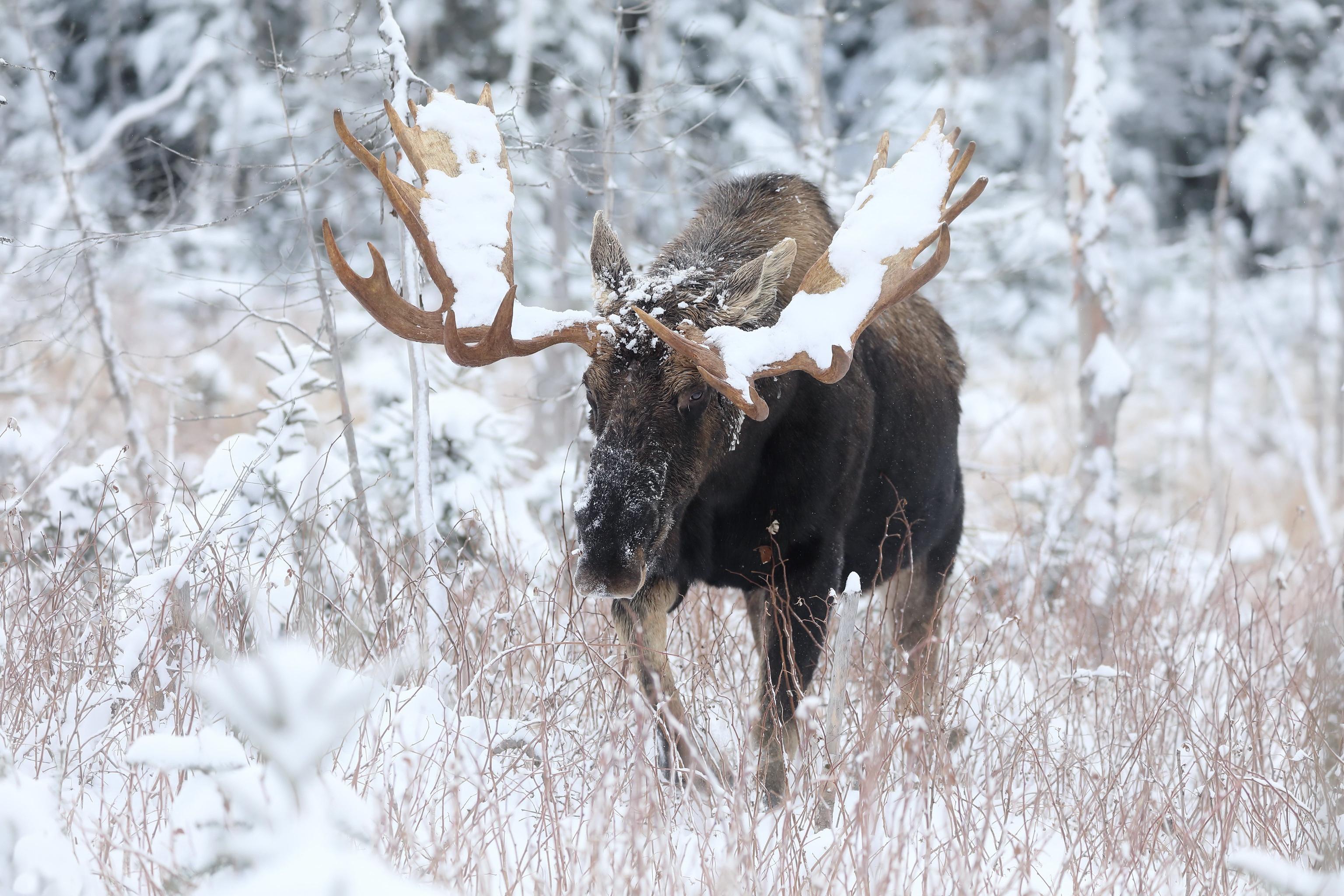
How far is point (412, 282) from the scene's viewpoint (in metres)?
4.50

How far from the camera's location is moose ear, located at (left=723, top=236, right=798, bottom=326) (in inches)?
153

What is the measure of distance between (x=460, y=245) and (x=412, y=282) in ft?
2.49

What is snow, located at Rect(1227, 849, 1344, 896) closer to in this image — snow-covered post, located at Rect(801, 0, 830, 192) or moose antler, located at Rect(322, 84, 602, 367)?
moose antler, located at Rect(322, 84, 602, 367)

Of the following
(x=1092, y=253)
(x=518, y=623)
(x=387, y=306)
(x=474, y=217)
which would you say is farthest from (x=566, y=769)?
(x=1092, y=253)

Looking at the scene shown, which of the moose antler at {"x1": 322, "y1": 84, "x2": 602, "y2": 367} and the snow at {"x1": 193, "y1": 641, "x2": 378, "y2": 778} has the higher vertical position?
the moose antler at {"x1": 322, "y1": 84, "x2": 602, "y2": 367}

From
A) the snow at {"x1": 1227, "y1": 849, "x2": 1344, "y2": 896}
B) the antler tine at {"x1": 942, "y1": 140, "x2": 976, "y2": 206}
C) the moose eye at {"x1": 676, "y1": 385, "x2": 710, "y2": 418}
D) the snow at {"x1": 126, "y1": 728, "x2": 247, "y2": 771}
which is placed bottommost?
the snow at {"x1": 1227, "y1": 849, "x2": 1344, "y2": 896}

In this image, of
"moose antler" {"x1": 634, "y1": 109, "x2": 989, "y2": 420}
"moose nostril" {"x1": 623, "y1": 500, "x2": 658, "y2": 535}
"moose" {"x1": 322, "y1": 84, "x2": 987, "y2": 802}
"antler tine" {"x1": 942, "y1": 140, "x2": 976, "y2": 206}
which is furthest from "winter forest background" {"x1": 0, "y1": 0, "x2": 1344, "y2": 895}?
"antler tine" {"x1": 942, "y1": 140, "x2": 976, "y2": 206}

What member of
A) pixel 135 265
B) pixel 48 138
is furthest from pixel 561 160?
pixel 48 138

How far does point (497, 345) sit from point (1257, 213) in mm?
24050

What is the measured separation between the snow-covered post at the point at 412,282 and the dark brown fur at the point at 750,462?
882 millimetres

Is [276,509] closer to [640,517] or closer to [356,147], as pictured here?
[356,147]

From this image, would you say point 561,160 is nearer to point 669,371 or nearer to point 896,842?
point 669,371

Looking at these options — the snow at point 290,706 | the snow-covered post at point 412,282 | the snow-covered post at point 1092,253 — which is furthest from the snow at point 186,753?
the snow-covered post at point 1092,253

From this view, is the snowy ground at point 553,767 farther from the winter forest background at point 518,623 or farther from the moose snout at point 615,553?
the moose snout at point 615,553
